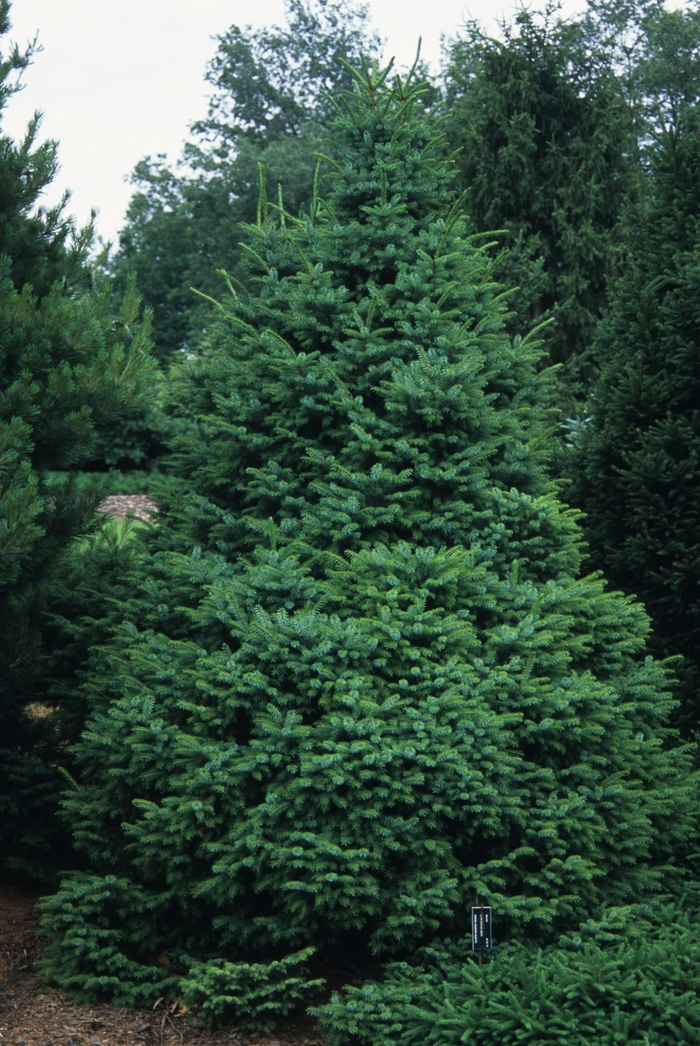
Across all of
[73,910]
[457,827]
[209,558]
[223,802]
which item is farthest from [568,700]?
[73,910]

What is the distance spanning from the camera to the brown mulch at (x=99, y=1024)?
A: 3.86 m

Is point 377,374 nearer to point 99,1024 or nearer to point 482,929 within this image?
point 482,929

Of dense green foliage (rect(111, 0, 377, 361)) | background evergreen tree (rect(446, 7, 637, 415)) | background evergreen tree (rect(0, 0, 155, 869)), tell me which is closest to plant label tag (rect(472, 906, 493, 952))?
background evergreen tree (rect(0, 0, 155, 869))

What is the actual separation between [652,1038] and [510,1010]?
50 centimetres

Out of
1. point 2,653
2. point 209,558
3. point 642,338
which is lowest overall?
point 2,653

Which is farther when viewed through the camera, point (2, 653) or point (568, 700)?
point (2, 653)

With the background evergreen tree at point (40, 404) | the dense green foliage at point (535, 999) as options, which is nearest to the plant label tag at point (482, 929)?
the dense green foliage at point (535, 999)

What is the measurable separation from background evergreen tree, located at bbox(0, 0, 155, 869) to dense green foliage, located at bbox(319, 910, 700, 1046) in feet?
6.67

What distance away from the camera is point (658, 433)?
5711 mm

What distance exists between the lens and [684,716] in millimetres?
5570

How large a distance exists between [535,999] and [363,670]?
1403 millimetres

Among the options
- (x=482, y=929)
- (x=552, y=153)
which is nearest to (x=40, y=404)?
(x=482, y=929)

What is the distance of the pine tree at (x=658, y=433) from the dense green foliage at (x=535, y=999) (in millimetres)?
2155

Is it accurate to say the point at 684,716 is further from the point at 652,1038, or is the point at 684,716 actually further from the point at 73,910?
the point at 73,910
